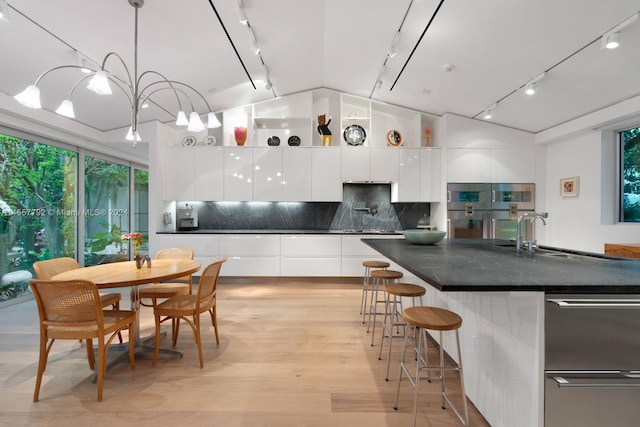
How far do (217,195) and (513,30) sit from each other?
4245mm

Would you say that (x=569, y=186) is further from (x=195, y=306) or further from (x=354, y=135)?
(x=195, y=306)

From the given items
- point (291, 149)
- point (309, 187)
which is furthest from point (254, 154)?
point (309, 187)

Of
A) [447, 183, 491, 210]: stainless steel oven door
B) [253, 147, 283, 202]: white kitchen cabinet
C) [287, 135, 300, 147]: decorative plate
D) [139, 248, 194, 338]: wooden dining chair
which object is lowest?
[139, 248, 194, 338]: wooden dining chair

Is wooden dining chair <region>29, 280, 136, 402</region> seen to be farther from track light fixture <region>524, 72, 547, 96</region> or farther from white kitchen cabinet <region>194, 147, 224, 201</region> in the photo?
track light fixture <region>524, 72, 547, 96</region>

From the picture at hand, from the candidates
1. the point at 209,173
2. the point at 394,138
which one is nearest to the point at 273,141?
the point at 209,173

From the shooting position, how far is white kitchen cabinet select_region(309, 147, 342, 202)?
4.88 metres

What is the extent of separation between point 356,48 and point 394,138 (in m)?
1.76

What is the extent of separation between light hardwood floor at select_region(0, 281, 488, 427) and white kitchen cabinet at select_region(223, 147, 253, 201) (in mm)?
2267

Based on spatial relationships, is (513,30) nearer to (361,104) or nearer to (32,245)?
(361,104)

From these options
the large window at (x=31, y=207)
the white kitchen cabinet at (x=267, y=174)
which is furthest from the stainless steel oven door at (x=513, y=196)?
the large window at (x=31, y=207)

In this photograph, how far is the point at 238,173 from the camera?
4902 millimetres

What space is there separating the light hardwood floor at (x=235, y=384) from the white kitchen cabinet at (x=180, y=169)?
235 cm

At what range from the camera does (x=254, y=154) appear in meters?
4.89

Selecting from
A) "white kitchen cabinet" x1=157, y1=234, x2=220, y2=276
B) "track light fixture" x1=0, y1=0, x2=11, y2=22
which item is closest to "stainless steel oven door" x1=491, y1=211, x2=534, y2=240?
"white kitchen cabinet" x1=157, y1=234, x2=220, y2=276
